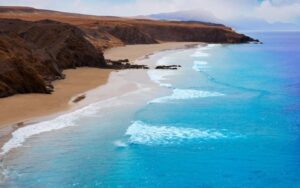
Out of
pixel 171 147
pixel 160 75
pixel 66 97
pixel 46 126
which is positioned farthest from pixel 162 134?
pixel 160 75

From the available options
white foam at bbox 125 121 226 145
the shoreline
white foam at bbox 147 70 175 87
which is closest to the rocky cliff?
the shoreline

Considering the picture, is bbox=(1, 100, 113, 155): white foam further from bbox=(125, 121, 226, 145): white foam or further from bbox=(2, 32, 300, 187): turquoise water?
bbox=(125, 121, 226, 145): white foam

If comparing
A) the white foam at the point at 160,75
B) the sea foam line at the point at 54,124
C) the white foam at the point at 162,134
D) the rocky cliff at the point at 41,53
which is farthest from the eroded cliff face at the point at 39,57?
the white foam at the point at 162,134

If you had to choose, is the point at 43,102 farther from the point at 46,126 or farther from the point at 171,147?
the point at 171,147

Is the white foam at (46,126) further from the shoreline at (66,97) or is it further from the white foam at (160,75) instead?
the white foam at (160,75)

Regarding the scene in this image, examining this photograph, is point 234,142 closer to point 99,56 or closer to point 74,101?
point 74,101

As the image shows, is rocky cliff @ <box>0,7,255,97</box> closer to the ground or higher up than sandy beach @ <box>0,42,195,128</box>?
higher up
